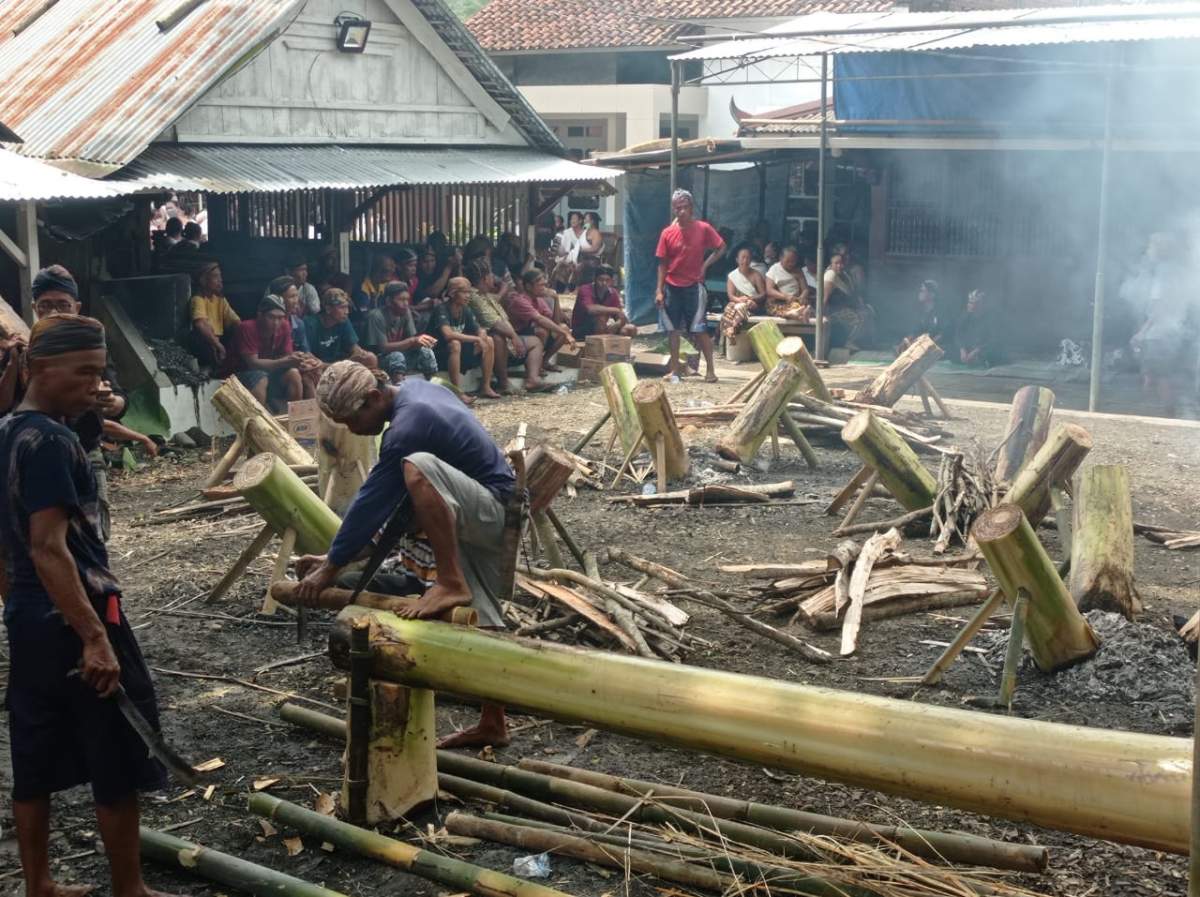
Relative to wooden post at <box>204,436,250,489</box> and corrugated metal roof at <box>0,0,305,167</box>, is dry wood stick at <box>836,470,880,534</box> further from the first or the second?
corrugated metal roof at <box>0,0,305,167</box>

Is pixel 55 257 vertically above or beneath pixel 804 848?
above

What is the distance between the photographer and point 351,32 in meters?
15.0

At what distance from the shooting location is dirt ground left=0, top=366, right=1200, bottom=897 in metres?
4.70

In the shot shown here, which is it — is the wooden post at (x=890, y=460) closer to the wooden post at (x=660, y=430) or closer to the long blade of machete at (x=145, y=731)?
the wooden post at (x=660, y=430)

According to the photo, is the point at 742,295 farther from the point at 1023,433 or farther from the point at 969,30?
the point at 1023,433

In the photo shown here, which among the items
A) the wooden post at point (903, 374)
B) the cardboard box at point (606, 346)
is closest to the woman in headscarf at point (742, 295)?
the cardboard box at point (606, 346)

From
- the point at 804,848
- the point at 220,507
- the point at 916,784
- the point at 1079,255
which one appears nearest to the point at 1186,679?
the point at 804,848

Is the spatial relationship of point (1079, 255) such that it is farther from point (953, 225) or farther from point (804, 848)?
point (804, 848)

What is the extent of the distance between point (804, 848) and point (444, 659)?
4.32ft

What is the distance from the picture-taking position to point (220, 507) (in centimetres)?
966

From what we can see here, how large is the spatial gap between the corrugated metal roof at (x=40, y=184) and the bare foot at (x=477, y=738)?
642 centimetres

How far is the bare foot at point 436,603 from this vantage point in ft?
16.5

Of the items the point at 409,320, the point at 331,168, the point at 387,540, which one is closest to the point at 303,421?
the point at 409,320

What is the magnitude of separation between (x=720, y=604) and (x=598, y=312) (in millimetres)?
10105
